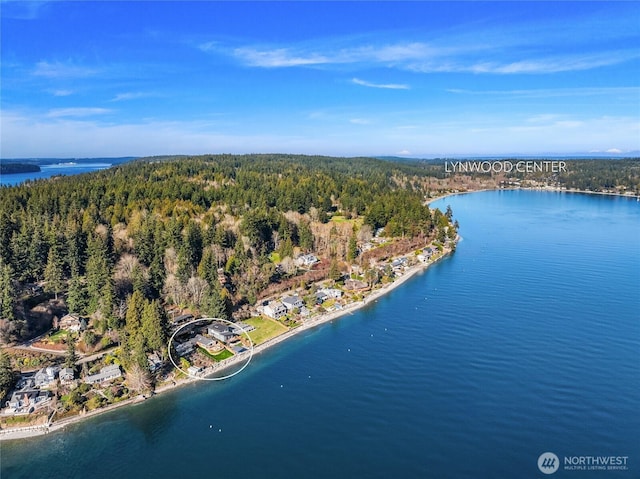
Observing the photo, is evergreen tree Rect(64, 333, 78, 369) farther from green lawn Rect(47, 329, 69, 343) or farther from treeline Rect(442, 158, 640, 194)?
treeline Rect(442, 158, 640, 194)

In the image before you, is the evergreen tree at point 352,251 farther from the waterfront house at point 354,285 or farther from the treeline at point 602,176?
the treeline at point 602,176

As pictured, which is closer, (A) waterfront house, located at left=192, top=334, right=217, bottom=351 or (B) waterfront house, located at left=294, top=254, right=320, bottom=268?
(A) waterfront house, located at left=192, top=334, right=217, bottom=351

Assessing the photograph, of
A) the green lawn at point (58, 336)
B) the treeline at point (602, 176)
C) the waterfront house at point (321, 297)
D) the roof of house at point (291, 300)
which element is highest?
the treeline at point (602, 176)

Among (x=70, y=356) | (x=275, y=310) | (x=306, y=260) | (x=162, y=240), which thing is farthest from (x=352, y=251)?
(x=70, y=356)

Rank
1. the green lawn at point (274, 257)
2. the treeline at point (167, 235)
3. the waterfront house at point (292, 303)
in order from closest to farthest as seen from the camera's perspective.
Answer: the treeline at point (167, 235) < the waterfront house at point (292, 303) < the green lawn at point (274, 257)

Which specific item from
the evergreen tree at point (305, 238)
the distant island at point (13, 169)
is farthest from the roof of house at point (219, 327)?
the distant island at point (13, 169)

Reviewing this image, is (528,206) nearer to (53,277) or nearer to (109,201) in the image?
(109,201)

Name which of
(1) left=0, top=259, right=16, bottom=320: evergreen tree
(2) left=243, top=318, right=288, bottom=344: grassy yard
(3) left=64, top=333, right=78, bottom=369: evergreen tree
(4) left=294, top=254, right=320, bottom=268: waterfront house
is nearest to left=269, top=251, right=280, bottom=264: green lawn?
(4) left=294, top=254, right=320, bottom=268: waterfront house
